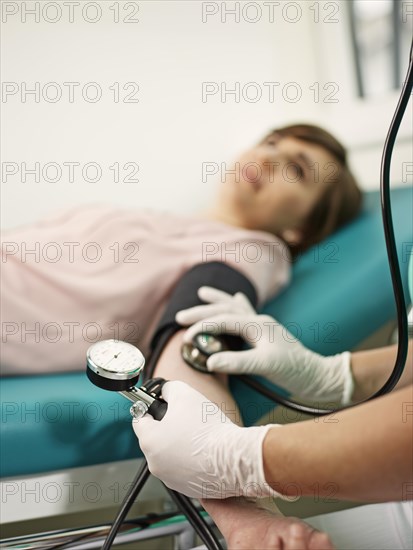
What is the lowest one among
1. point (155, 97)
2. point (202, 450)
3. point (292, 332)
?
point (292, 332)

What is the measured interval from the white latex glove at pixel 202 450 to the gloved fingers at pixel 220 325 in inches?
9.4

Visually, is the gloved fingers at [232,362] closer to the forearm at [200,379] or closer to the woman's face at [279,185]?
the forearm at [200,379]

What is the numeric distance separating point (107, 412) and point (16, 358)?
9.7 inches

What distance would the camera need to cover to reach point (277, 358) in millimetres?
981

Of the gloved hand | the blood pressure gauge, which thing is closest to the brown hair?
the gloved hand

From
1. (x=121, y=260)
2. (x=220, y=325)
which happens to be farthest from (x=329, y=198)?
(x=220, y=325)

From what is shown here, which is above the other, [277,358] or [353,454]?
[353,454]

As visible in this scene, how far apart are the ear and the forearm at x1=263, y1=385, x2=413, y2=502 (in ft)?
3.92

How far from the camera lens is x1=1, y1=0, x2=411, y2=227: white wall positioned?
1740 mm

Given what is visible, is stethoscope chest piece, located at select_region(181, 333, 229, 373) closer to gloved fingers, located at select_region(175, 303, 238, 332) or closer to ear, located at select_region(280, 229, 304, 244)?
gloved fingers, located at select_region(175, 303, 238, 332)

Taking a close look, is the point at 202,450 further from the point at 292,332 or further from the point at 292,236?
the point at 292,236

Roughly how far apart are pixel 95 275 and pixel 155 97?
107 centimetres

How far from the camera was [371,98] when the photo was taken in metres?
2.39

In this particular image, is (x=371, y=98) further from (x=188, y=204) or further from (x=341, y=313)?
(x=341, y=313)
